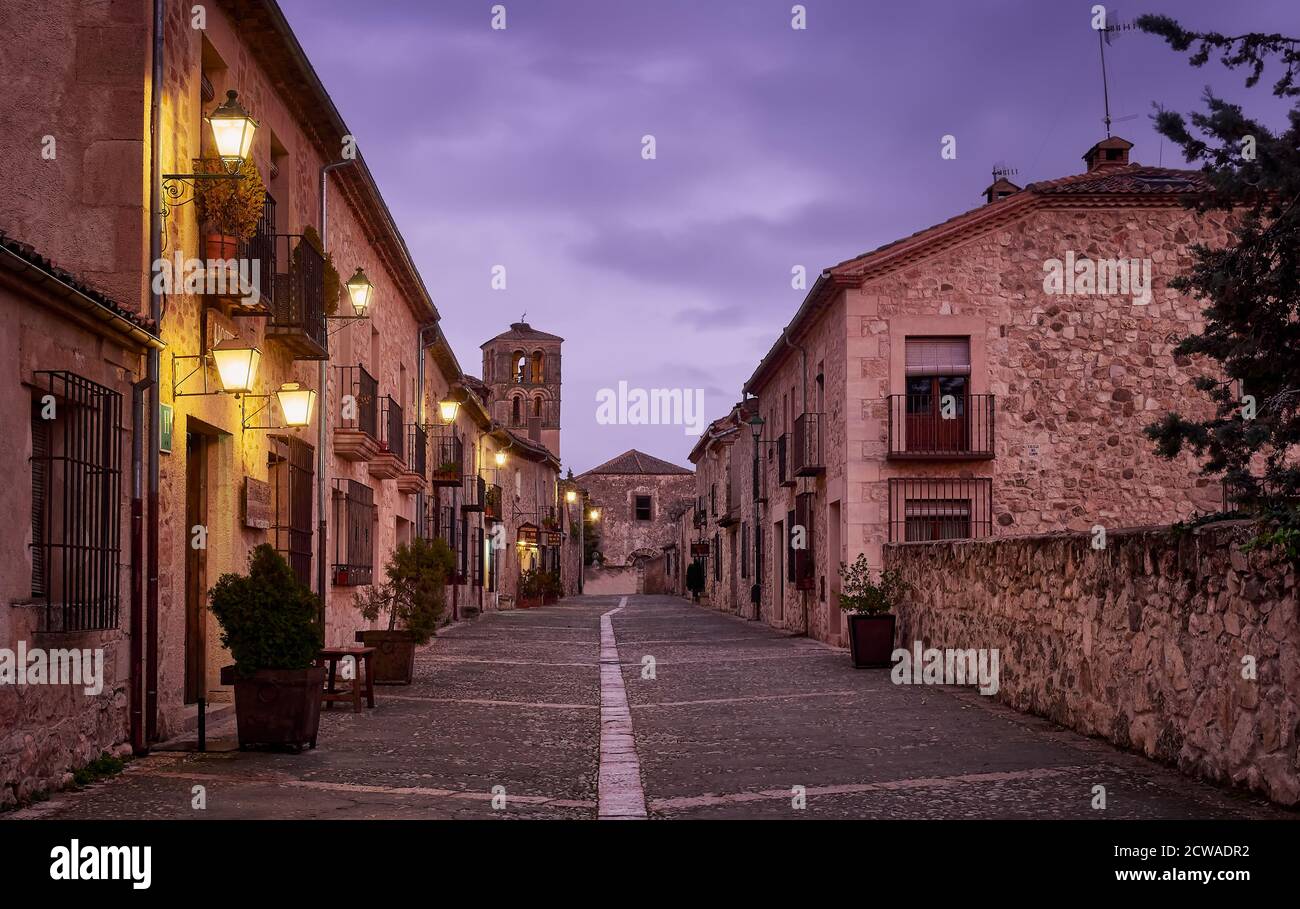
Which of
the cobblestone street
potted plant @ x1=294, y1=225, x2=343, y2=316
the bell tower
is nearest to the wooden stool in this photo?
the cobblestone street

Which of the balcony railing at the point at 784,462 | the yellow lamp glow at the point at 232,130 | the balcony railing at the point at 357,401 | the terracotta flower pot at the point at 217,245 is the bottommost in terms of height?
the balcony railing at the point at 784,462

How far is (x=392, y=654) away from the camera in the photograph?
1281 cm

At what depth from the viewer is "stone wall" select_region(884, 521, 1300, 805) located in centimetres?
626

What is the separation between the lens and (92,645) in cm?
734

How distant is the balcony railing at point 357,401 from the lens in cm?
1552

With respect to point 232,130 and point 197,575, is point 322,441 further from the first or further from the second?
point 232,130

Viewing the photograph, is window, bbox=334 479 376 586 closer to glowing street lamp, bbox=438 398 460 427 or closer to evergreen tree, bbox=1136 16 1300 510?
glowing street lamp, bbox=438 398 460 427

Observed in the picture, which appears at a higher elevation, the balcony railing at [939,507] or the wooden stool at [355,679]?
the balcony railing at [939,507]

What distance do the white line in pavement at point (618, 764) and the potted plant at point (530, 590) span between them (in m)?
27.0

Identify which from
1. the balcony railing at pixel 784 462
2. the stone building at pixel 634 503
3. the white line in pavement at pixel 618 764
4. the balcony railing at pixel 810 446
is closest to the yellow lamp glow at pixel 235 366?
the white line in pavement at pixel 618 764

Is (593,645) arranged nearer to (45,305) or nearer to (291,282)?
(291,282)

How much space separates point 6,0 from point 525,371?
52540mm

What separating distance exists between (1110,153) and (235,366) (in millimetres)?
16516

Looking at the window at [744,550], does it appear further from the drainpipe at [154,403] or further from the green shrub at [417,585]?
the drainpipe at [154,403]
